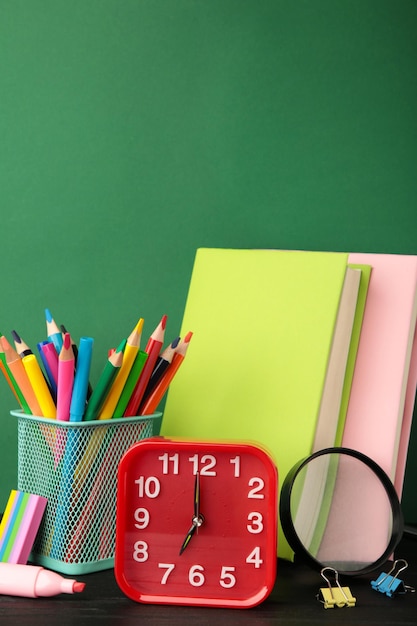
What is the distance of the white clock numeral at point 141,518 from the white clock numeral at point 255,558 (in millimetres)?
99

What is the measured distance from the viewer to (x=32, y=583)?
0.71m

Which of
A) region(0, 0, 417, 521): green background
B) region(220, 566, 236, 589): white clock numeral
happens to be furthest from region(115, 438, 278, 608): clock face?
region(0, 0, 417, 521): green background

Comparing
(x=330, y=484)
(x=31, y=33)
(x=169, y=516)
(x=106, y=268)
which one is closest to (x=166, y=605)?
(x=169, y=516)

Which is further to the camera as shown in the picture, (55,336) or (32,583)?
(55,336)

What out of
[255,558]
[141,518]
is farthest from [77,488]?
[255,558]

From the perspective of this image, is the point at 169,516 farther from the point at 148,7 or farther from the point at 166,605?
the point at 148,7

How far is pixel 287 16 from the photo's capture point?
3.30ft

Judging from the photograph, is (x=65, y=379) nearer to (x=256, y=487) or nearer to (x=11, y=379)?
(x=11, y=379)

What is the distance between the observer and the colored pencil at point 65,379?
0.76 meters

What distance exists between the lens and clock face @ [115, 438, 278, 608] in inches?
28.0

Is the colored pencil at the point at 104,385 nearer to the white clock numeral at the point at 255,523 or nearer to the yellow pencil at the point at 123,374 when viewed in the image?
the yellow pencil at the point at 123,374

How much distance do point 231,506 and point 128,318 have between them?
1.16ft

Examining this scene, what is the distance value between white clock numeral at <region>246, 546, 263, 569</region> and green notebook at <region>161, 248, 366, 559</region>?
121mm

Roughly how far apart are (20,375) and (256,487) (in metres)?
0.27
